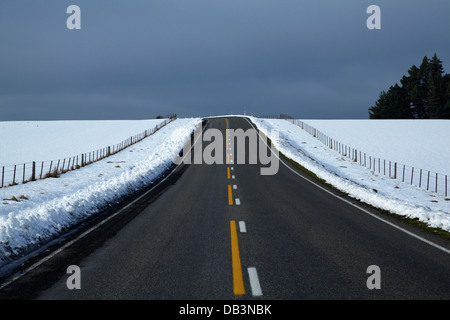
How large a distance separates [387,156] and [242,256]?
40.1 meters

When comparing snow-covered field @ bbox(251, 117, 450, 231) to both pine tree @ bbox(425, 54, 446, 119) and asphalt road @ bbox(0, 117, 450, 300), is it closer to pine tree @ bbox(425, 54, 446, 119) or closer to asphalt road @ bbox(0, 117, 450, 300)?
asphalt road @ bbox(0, 117, 450, 300)

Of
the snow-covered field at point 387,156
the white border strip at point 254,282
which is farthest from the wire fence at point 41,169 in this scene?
the snow-covered field at point 387,156

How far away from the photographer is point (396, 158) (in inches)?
1585

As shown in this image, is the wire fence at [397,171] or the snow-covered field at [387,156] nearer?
Result: the snow-covered field at [387,156]

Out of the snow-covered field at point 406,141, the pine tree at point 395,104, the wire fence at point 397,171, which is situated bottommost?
the wire fence at point 397,171

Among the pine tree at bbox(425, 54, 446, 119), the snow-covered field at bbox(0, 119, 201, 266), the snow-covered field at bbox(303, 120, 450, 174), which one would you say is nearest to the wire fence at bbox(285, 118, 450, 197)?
the snow-covered field at bbox(303, 120, 450, 174)

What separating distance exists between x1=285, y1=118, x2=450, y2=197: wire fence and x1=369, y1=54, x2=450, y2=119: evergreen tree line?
51739 millimetres

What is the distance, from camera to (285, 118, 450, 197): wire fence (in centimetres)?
2665

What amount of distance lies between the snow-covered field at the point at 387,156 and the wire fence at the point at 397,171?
114 cm

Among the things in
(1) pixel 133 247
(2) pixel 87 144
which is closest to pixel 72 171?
(1) pixel 133 247

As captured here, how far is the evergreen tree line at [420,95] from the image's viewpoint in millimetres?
88688

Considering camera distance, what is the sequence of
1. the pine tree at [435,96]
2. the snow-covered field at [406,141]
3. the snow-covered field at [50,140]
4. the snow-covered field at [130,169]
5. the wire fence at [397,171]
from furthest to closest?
the pine tree at [435,96] < the snow-covered field at [50,140] < the snow-covered field at [406,141] < the wire fence at [397,171] < the snow-covered field at [130,169]

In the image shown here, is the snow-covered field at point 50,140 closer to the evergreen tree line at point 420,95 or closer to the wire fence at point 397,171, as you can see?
the wire fence at point 397,171
